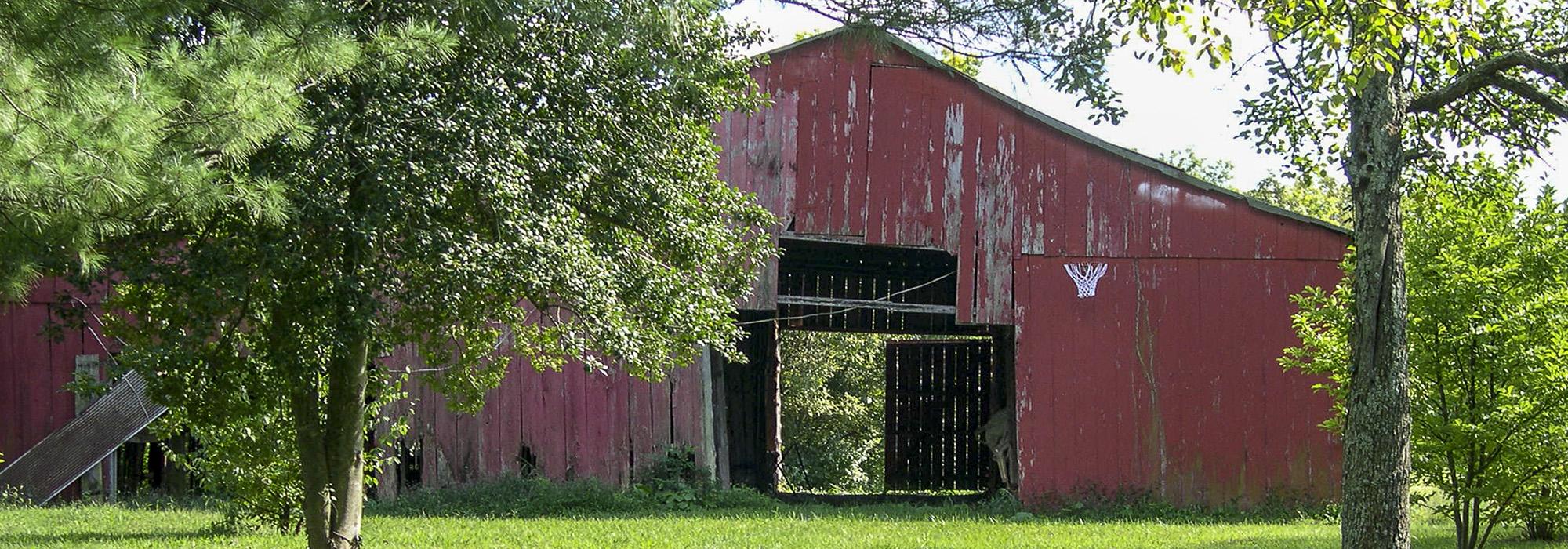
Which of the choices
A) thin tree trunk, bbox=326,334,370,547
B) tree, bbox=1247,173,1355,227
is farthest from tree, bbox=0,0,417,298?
tree, bbox=1247,173,1355,227

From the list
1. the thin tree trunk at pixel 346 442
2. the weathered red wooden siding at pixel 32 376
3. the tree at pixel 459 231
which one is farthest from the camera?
the weathered red wooden siding at pixel 32 376

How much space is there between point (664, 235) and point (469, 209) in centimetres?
140

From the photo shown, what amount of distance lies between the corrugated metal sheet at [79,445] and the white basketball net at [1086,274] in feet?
31.1

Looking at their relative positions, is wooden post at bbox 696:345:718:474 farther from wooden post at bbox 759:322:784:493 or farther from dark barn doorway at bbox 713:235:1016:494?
wooden post at bbox 759:322:784:493

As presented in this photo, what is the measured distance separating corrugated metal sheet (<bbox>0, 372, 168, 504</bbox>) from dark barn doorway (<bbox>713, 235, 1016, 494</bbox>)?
613 cm

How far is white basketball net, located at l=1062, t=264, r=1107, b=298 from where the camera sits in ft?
52.4

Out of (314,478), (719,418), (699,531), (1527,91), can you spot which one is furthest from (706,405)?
(1527,91)

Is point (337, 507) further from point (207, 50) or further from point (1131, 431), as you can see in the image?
point (1131, 431)

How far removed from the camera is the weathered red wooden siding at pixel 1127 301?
52.1 ft

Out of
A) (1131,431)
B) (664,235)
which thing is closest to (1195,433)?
(1131,431)

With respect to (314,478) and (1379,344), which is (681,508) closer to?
(314,478)

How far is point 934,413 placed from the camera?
2191 centimetres

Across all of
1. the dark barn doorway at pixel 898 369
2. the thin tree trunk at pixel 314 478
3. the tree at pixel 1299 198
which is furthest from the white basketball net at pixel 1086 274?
the tree at pixel 1299 198

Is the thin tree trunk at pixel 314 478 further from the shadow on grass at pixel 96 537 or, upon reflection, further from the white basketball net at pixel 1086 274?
the white basketball net at pixel 1086 274
